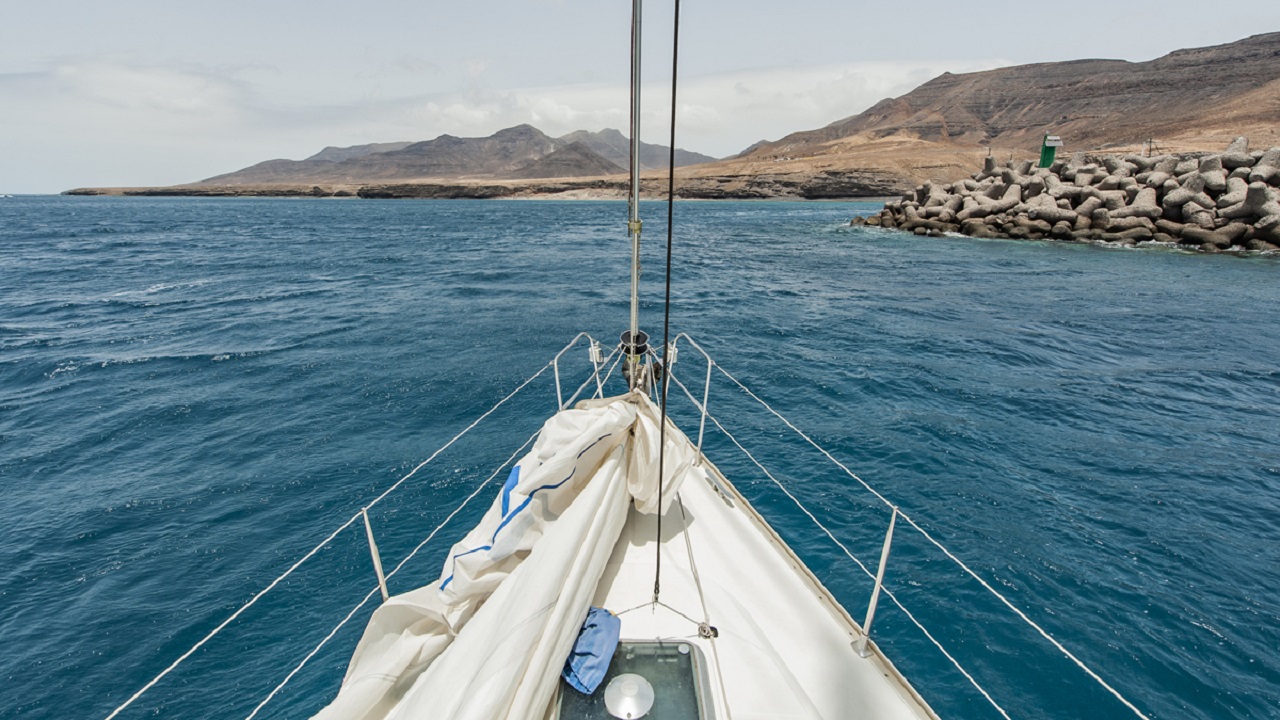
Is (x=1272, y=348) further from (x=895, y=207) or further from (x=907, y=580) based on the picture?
(x=895, y=207)

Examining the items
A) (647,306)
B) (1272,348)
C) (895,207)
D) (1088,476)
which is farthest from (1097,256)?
(1088,476)

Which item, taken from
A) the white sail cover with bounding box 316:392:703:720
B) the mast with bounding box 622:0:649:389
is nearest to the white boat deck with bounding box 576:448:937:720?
the white sail cover with bounding box 316:392:703:720

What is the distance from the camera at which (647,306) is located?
22281 millimetres

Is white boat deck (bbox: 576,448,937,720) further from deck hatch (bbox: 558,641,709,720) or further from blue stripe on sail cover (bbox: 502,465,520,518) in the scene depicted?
blue stripe on sail cover (bbox: 502,465,520,518)

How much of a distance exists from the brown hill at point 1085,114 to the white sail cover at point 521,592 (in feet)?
251

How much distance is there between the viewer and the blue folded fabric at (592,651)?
3131 mm

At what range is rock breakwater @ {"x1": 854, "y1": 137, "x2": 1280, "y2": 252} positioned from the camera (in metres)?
30.5

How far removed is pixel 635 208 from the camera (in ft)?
15.2

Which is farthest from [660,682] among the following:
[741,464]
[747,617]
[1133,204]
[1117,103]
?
[1117,103]

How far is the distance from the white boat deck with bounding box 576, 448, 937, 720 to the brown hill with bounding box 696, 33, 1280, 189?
249 feet

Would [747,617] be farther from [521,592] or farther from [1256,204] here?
[1256,204]

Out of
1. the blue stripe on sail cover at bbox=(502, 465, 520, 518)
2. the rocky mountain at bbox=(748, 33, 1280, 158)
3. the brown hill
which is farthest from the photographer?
the rocky mountain at bbox=(748, 33, 1280, 158)

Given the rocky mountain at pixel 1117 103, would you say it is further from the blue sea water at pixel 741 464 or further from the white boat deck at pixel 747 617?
the white boat deck at pixel 747 617

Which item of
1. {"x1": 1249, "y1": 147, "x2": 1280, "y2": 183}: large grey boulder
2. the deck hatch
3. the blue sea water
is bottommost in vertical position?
the blue sea water
